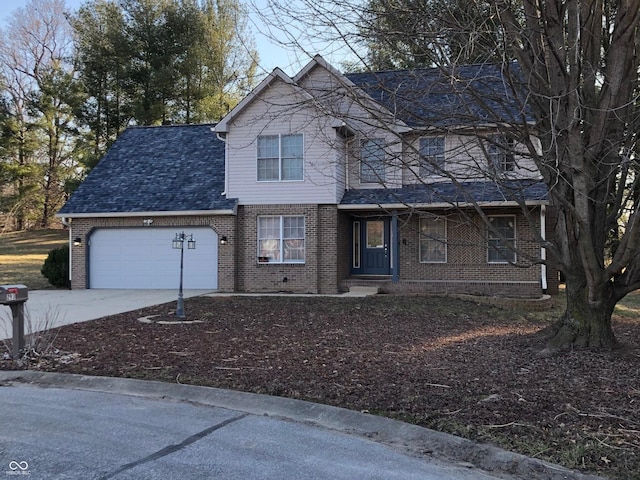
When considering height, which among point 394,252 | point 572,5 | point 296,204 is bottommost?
point 394,252

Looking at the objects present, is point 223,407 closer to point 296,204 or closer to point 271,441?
point 271,441

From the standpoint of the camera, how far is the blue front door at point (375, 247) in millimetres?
18766

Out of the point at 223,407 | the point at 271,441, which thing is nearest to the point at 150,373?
the point at 223,407

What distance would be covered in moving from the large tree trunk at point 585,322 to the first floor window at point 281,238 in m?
10.6

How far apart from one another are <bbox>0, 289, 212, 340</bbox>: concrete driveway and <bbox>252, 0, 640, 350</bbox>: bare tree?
8159 mm

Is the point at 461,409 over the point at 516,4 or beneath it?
beneath

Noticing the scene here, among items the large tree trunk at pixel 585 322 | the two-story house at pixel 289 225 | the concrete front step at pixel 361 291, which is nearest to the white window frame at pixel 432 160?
the large tree trunk at pixel 585 322

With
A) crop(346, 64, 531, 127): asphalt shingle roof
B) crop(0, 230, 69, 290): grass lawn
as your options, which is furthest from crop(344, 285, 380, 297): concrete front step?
crop(0, 230, 69, 290): grass lawn

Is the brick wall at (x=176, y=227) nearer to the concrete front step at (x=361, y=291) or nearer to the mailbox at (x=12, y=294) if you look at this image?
the concrete front step at (x=361, y=291)

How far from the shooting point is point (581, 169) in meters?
6.80

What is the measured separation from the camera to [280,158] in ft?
57.5

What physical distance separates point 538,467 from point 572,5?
17.5ft

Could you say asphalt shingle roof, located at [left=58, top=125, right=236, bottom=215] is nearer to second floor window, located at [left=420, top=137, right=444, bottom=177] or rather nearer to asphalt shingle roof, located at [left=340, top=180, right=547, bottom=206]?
asphalt shingle roof, located at [left=340, top=180, right=547, bottom=206]

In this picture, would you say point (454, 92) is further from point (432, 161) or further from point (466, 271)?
point (466, 271)
